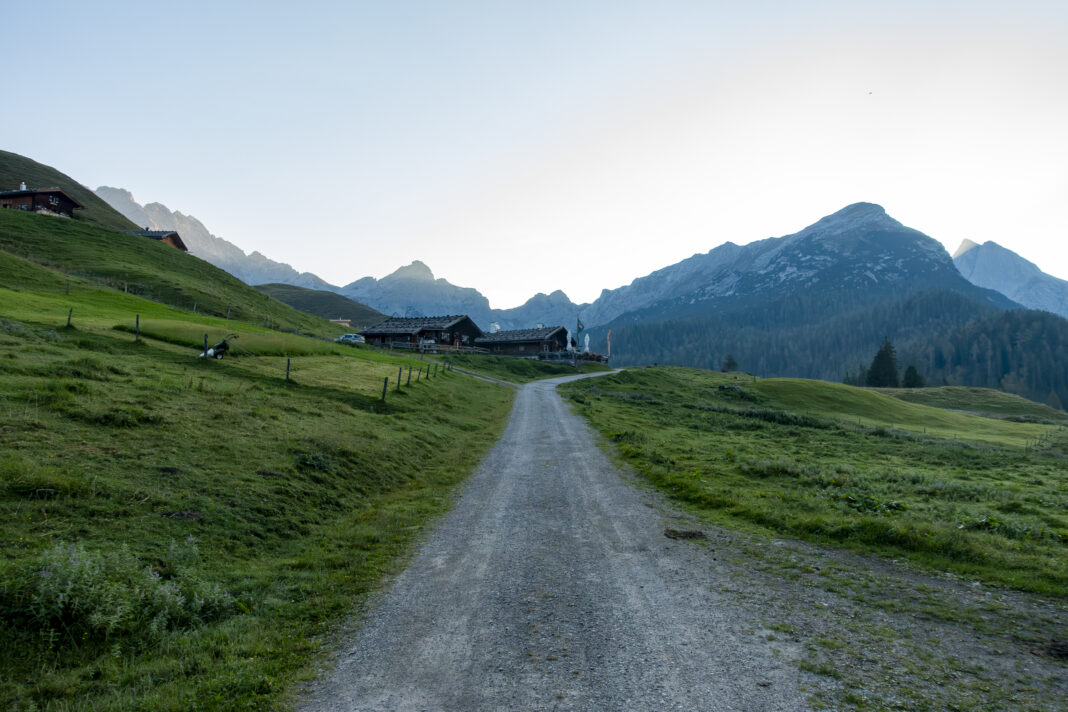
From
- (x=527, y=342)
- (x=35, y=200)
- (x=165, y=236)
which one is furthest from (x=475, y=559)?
(x=165, y=236)

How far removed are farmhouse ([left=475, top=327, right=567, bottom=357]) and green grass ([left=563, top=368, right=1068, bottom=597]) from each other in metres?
58.3

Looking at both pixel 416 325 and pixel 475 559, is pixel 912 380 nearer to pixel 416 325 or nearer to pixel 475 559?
pixel 416 325

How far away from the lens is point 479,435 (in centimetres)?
2867

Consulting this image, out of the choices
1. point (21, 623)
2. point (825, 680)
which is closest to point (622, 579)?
point (825, 680)

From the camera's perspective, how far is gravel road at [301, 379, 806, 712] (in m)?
6.16

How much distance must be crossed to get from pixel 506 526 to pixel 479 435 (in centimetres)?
1535

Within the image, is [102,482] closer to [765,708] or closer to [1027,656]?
[765,708]

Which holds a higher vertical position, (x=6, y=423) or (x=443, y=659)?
(x=6, y=423)

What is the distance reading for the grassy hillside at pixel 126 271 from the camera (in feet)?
192

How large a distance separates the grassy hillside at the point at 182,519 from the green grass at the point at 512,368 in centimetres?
4360

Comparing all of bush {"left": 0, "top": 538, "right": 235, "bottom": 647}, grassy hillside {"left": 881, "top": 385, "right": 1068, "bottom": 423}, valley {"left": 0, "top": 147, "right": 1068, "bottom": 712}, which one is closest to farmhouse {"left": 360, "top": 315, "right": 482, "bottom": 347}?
valley {"left": 0, "top": 147, "right": 1068, "bottom": 712}

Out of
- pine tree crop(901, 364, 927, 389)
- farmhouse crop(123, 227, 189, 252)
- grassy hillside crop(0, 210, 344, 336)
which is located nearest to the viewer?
grassy hillside crop(0, 210, 344, 336)

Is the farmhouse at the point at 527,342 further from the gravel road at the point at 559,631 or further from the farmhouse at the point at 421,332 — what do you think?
the gravel road at the point at 559,631

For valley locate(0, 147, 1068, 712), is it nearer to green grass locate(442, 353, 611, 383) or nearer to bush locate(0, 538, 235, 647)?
bush locate(0, 538, 235, 647)
